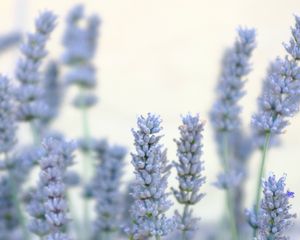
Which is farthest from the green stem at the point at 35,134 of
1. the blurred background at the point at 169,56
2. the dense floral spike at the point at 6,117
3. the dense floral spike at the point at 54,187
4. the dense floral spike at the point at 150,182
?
the blurred background at the point at 169,56

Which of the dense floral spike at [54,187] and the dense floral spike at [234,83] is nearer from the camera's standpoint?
the dense floral spike at [54,187]

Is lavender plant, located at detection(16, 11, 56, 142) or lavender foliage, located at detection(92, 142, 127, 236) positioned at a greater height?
lavender plant, located at detection(16, 11, 56, 142)

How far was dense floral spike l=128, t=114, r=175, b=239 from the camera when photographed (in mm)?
588

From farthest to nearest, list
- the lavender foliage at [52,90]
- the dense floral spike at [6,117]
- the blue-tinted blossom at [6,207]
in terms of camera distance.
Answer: the lavender foliage at [52,90], the blue-tinted blossom at [6,207], the dense floral spike at [6,117]

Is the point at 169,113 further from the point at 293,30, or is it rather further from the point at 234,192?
the point at 293,30

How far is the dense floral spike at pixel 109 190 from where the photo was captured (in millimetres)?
822

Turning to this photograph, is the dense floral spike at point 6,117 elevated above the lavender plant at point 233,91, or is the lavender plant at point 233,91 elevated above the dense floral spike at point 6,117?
the lavender plant at point 233,91

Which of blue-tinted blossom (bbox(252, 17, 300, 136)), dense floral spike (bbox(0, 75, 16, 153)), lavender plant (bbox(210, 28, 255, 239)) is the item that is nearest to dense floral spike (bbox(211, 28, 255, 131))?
lavender plant (bbox(210, 28, 255, 239))

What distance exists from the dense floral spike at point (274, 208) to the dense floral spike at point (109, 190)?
249 mm

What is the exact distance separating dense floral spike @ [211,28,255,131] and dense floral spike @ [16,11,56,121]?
19 centimetres

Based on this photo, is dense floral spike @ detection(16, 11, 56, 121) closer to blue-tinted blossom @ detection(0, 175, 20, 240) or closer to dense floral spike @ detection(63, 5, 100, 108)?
blue-tinted blossom @ detection(0, 175, 20, 240)

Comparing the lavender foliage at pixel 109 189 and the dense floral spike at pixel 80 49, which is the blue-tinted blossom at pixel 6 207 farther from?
the dense floral spike at pixel 80 49

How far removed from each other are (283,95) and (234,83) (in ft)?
0.48

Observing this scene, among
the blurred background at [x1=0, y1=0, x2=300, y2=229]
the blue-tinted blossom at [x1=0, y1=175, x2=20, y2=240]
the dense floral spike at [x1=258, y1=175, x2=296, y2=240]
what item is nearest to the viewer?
the dense floral spike at [x1=258, y1=175, x2=296, y2=240]
